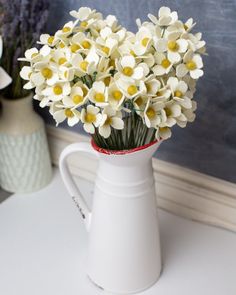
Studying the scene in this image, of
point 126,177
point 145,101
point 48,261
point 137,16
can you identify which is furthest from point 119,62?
point 48,261

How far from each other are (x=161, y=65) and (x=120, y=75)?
0.19 ft

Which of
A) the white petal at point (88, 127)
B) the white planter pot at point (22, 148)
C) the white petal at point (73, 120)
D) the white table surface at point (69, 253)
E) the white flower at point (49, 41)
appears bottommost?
the white table surface at point (69, 253)

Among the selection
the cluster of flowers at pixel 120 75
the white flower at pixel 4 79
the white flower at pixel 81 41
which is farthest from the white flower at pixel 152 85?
the white flower at pixel 4 79

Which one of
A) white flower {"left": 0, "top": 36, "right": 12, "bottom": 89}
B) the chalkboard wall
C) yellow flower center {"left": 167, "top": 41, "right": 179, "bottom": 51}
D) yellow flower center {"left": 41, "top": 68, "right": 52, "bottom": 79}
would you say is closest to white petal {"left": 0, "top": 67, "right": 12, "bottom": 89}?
white flower {"left": 0, "top": 36, "right": 12, "bottom": 89}

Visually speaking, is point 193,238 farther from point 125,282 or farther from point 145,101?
point 145,101

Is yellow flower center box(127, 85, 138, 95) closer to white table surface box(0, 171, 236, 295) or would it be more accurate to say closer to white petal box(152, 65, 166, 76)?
white petal box(152, 65, 166, 76)

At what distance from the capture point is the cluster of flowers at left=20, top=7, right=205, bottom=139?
61 centimetres

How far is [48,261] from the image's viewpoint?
0.86 meters

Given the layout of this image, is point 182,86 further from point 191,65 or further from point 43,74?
point 43,74

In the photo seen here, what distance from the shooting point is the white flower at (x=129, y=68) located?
602 mm

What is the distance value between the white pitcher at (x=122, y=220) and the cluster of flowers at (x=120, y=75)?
0.06m

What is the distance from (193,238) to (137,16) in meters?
0.41

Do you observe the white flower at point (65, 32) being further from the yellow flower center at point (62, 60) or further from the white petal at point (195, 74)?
the white petal at point (195, 74)

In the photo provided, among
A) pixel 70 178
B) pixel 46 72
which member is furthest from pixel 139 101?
pixel 70 178
